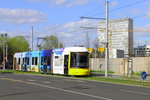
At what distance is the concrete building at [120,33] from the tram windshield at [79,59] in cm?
2421

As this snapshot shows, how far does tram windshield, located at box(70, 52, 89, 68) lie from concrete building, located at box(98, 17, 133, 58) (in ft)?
79.4

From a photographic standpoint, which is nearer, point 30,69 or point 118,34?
point 30,69

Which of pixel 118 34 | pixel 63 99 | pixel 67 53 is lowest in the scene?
pixel 63 99

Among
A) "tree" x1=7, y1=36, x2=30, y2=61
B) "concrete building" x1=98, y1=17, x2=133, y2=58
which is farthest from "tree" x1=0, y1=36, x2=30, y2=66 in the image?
"concrete building" x1=98, y1=17, x2=133, y2=58

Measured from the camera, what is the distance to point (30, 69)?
146 feet

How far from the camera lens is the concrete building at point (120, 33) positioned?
64912 millimetres

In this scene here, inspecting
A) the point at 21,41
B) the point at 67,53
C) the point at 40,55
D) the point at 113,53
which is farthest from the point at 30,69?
the point at 21,41

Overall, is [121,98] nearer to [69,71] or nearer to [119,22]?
[69,71]

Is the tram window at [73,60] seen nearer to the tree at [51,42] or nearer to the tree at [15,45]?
the tree at [51,42]

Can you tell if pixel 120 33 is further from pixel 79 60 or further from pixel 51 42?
pixel 79 60

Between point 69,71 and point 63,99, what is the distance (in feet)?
64.6

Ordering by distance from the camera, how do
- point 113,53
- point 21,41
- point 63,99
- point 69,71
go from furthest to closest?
point 21,41, point 113,53, point 69,71, point 63,99

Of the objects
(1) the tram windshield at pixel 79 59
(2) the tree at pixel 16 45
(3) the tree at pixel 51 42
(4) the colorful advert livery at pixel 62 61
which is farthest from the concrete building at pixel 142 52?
(2) the tree at pixel 16 45

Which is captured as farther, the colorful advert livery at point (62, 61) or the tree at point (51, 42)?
the tree at point (51, 42)
